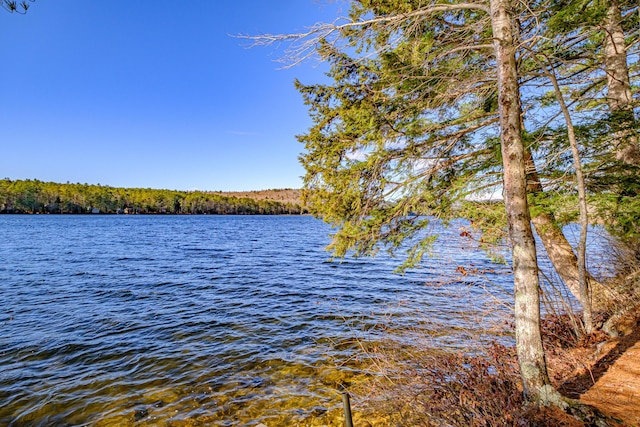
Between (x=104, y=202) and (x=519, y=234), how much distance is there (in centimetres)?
14041

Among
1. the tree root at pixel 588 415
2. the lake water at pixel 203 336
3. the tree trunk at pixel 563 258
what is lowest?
the lake water at pixel 203 336

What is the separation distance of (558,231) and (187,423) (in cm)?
806

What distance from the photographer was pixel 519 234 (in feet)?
11.4

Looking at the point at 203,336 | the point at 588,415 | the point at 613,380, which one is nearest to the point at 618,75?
the point at 613,380

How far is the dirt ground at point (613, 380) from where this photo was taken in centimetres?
336

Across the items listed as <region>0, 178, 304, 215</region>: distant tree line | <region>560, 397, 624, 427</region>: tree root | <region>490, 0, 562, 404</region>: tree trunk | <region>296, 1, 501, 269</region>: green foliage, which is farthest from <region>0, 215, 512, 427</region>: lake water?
<region>0, 178, 304, 215</region>: distant tree line

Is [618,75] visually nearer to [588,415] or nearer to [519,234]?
[519,234]

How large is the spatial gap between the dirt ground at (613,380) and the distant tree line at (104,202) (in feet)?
354

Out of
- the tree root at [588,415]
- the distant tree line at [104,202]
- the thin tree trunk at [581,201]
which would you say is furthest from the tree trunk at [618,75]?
the distant tree line at [104,202]

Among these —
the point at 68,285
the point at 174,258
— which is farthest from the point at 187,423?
the point at 174,258

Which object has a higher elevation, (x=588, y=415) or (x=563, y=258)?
(x=563, y=258)

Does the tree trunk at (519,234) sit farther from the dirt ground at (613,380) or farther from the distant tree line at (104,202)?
the distant tree line at (104,202)

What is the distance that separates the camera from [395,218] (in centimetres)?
654

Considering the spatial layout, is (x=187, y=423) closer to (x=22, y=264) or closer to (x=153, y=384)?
(x=153, y=384)
